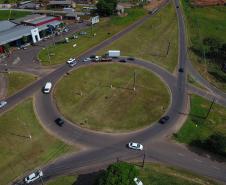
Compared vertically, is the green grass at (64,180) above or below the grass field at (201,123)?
below

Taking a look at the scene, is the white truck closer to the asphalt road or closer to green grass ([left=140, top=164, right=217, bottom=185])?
the asphalt road

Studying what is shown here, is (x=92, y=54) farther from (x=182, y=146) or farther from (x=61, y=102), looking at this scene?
(x=182, y=146)

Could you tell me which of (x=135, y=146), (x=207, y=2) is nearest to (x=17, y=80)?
(x=135, y=146)

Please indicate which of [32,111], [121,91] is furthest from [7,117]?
[121,91]

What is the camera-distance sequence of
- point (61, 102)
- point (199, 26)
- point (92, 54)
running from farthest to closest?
point (199, 26) → point (92, 54) → point (61, 102)

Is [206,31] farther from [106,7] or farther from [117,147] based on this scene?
[117,147]

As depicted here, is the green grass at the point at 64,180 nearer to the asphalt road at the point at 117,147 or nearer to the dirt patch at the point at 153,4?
the asphalt road at the point at 117,147

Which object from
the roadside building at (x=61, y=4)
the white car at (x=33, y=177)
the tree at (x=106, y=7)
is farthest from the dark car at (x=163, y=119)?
the roadside building at (x=61, y=4)
